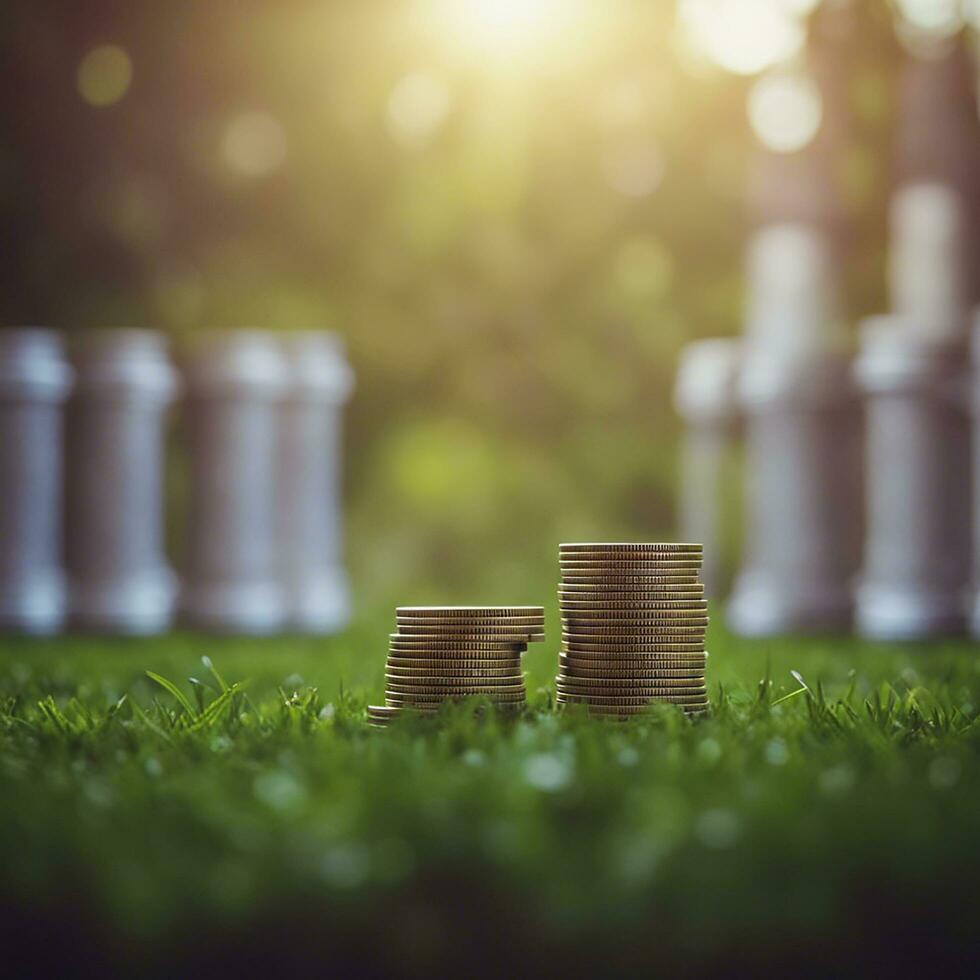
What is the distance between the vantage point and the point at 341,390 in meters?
7.39

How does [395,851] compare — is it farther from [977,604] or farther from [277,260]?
[277,260]

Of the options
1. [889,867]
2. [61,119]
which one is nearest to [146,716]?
[889,867]

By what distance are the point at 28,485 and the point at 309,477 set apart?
1.47 meters

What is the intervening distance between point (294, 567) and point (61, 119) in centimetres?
472

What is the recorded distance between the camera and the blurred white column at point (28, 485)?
6547mm

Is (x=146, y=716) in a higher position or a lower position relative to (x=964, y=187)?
lower

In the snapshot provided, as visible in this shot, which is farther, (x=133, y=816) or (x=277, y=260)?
(x=277, y=260)

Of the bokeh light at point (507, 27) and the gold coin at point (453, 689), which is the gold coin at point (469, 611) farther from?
the bokeh light at point (507, 27)

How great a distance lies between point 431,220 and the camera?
12242mm

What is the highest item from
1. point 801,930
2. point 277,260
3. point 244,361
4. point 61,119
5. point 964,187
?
point 61,119

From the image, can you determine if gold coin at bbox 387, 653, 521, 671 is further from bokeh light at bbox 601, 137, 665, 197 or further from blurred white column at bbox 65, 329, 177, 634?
bokeh light at bbox 601, 137, 665, 197

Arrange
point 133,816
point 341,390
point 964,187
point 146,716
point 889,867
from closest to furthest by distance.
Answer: point 889,867 < point 133,816 < point 146,716 < point 964,187 < point 341,390

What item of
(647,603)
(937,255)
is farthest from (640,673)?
(937,255)

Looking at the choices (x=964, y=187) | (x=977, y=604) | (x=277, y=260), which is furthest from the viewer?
(x=277, y=260)
